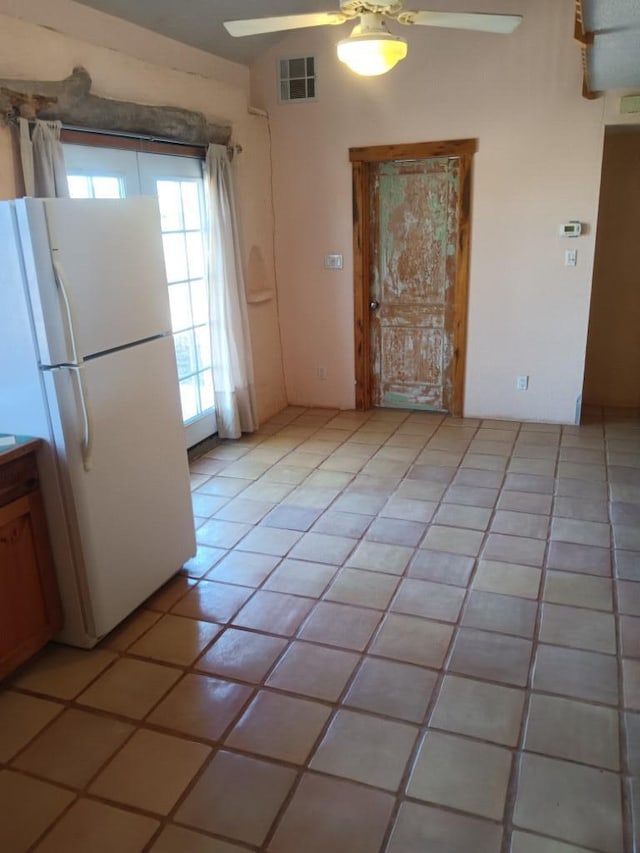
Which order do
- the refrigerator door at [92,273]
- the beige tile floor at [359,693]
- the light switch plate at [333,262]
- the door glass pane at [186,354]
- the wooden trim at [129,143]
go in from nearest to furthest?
the beige tile floor at [359,693] < the refrigerator door at [92,273] < the wooden trim at [129,143] < the door glass pane at [186,354] < the light switch plate at [333,262]

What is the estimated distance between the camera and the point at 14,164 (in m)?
3.04

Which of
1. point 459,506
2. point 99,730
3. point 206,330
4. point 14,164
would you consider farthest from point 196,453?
point 99,730

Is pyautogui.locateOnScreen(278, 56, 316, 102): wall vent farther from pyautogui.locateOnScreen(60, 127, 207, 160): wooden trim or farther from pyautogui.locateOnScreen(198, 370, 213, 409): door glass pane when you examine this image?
pyautogui.locateOnScreen(198, 370, 213, 409): door glass pane

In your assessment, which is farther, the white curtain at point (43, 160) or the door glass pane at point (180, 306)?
the door glass pane at point (180, 306)

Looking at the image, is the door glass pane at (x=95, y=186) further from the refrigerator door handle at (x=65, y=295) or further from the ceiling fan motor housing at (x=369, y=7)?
the ceiling fan motor housing at (x=369, y=7)

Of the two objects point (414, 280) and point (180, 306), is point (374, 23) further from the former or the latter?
point (414, 280)

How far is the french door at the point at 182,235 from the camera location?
3.73 m

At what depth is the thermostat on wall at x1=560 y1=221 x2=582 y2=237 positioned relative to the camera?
4785 millimetres

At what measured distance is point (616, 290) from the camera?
549 centimetres

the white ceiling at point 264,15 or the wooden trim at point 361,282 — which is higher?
the white ceiling at point 264,15

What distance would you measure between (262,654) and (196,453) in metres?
2.39

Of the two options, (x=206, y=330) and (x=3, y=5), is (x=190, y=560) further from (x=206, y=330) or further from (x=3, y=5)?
(x=3, y=5)

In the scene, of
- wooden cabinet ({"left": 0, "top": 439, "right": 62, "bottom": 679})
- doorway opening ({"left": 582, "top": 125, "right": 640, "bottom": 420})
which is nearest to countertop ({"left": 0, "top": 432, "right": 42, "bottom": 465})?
wooden cabinet ({"left": 0, "top": 439, "right": 62, "bottom": 679})

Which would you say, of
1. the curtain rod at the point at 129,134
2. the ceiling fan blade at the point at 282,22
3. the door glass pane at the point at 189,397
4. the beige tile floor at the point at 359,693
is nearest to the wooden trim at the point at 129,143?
the curtain rod at the point at 129,134
